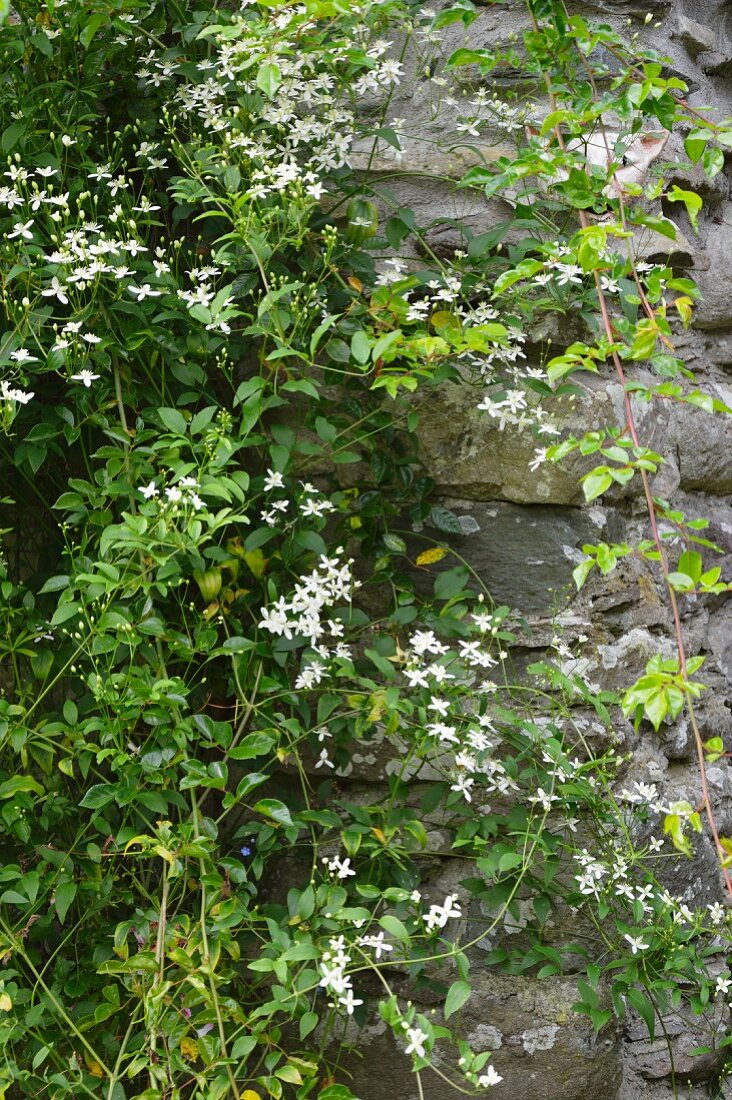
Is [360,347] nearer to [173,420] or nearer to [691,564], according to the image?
[173,420]

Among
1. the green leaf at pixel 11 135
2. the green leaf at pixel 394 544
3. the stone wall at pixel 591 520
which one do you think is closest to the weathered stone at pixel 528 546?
the stone wall at pixel 591 520

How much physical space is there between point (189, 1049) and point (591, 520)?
957 mm

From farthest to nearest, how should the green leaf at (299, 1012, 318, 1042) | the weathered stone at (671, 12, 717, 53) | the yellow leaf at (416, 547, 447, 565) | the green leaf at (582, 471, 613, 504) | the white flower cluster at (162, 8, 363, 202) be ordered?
the weathered stone at (671, 12, 717, 53)
the yellow leaf at (416, 547, 447, 565)
the white flower cluster at (162, 8, 363, 202)
the green leaf at (299, 1012, 318, 1042)
the green leaf at (582, 471, 613, 504)

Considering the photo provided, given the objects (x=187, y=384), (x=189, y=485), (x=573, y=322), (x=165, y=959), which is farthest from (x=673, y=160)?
(x=165, y=959)

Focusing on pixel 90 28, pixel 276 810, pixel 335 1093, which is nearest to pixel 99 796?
pixel 276 810

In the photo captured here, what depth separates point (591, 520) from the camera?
164 cm

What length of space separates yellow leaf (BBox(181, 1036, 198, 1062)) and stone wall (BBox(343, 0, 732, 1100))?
333mm

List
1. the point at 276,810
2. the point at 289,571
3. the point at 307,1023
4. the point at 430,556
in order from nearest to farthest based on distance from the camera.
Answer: the point at 307,1023 → the point at 276,810 → the point at 289,571 → the point at 430,556

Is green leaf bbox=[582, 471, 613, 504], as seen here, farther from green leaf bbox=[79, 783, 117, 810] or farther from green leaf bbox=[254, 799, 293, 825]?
green leaf bbox=[79, 783, 117, 810]

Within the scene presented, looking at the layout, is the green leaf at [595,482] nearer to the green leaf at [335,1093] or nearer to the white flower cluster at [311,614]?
the white flower cluster at [311,614]

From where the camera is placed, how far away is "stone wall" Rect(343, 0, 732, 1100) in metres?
1.53

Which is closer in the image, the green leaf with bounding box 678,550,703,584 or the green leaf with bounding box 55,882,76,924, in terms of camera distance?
the green leaf with bounding box 678,550,703,584

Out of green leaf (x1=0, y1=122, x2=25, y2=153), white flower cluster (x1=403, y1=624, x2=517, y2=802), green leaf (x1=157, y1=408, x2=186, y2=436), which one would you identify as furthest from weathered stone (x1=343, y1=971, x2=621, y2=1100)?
green leaf (x1=0, y1=122, x2=25, y2=153)

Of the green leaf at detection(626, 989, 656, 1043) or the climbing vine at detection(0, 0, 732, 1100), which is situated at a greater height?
the climbing vine at detection(0, 0, 732, 1100)
